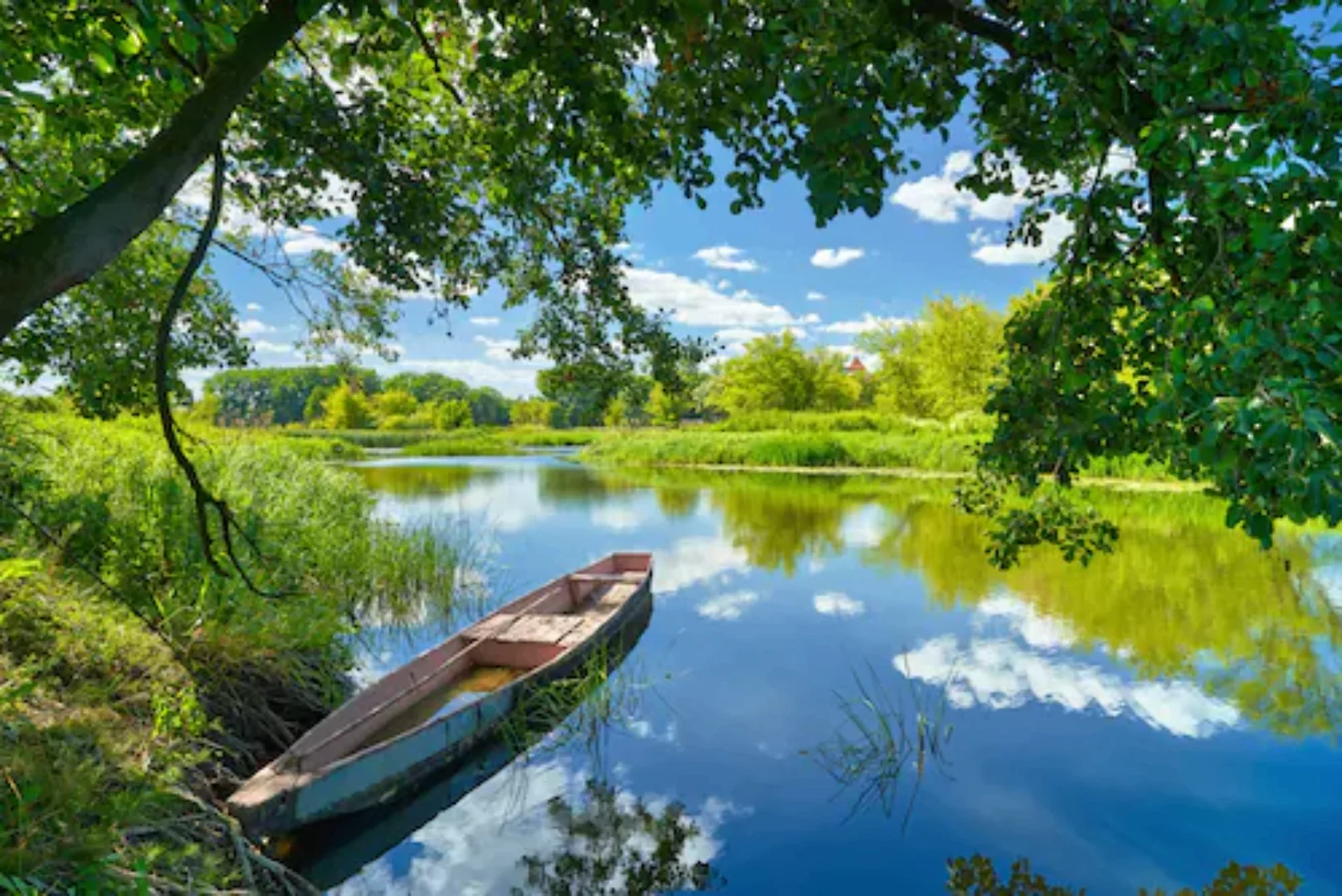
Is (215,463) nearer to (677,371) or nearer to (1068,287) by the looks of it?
(677,371)

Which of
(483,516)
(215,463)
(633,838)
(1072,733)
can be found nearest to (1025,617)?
(1072,733)

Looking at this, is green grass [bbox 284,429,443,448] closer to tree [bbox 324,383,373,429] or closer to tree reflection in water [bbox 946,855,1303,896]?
tree [bbox 324,383,373,429]

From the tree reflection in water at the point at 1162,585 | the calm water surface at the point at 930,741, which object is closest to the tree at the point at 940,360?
the tree reflection in water at the point at 1162,585

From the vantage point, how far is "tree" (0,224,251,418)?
618 centimetres

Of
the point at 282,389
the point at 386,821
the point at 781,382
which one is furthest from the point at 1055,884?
the point at 282,389

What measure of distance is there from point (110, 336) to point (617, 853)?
601cm

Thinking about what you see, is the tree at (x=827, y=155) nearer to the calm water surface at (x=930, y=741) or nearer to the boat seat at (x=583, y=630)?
the calm water surface at (x=930, y=741)

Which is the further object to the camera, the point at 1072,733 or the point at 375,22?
the point at 1072,733

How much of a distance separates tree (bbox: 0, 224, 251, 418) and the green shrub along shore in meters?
0.61

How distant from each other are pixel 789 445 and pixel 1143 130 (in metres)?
29.3

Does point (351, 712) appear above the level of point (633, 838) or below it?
above

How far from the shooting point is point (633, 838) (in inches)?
A: 197

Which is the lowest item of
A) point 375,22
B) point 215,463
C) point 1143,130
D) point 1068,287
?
point 215,463

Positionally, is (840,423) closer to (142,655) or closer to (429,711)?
(429,711)
